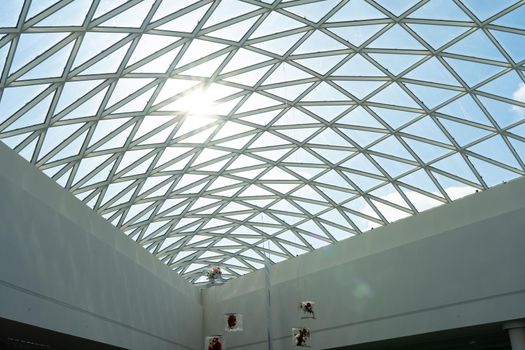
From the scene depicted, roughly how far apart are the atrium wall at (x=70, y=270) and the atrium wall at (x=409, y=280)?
7779 millimetres

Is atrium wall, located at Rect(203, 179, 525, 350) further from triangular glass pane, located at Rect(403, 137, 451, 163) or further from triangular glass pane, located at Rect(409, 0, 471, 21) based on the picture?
triangular glass pane, located at Rect(409, 0, 471, 21)

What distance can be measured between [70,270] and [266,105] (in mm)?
12579

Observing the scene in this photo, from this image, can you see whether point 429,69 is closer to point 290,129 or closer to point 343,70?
point 343,70

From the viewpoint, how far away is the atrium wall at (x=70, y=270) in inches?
731

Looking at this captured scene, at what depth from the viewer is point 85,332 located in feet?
75.4

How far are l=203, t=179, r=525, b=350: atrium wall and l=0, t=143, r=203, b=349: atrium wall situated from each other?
7.78m

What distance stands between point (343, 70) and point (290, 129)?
17.5ft

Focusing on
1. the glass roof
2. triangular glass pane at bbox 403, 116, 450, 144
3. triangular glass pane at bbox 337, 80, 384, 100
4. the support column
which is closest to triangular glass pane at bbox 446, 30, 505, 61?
the glass roof

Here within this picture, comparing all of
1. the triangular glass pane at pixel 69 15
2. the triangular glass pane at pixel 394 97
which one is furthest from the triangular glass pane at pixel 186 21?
the triangular glass pane at pixel 394 97

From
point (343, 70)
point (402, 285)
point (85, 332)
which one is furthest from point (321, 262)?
point (85, 332)

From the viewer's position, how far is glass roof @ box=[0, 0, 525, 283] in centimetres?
2042

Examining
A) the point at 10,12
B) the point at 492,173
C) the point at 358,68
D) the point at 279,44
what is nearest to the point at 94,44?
the point at 10,12

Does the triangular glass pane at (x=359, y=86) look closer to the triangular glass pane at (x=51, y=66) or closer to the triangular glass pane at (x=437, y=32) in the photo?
the triangular glass pane at (x=437, y=32)

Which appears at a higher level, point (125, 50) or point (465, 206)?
point (125, 50)
